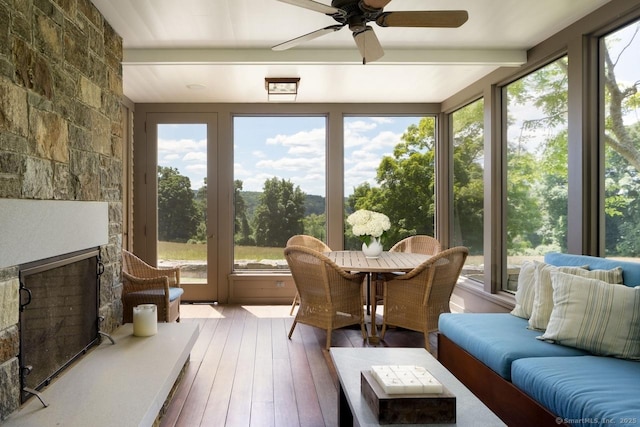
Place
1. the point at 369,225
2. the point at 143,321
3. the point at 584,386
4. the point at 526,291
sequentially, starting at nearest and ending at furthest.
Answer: the point at 584,386 → the point at 526,291 → the point at 143,321 → the point at 369,225

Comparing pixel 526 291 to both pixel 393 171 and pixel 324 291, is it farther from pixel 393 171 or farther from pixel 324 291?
pixel 393 171

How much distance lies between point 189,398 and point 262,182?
3233mm

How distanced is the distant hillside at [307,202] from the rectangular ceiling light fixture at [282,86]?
1450mm

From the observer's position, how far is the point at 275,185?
5512 mm

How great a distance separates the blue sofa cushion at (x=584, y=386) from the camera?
1.58 meters

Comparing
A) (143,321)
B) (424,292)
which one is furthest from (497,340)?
(143,321)

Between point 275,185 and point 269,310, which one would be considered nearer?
point 269,310

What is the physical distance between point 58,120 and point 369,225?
2.77m

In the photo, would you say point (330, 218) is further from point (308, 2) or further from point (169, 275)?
point (308, 2)

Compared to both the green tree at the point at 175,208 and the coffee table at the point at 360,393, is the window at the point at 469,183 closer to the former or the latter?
the coffee table at the point at 360,393

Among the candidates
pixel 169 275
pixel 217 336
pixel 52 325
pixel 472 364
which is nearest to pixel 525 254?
pixel 472 364

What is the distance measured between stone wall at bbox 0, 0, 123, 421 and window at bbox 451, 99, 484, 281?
356 centimetres

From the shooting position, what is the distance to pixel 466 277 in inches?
193

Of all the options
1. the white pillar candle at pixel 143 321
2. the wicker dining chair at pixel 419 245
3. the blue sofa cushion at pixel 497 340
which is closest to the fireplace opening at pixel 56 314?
the white pillar candle at pixel 143 321
